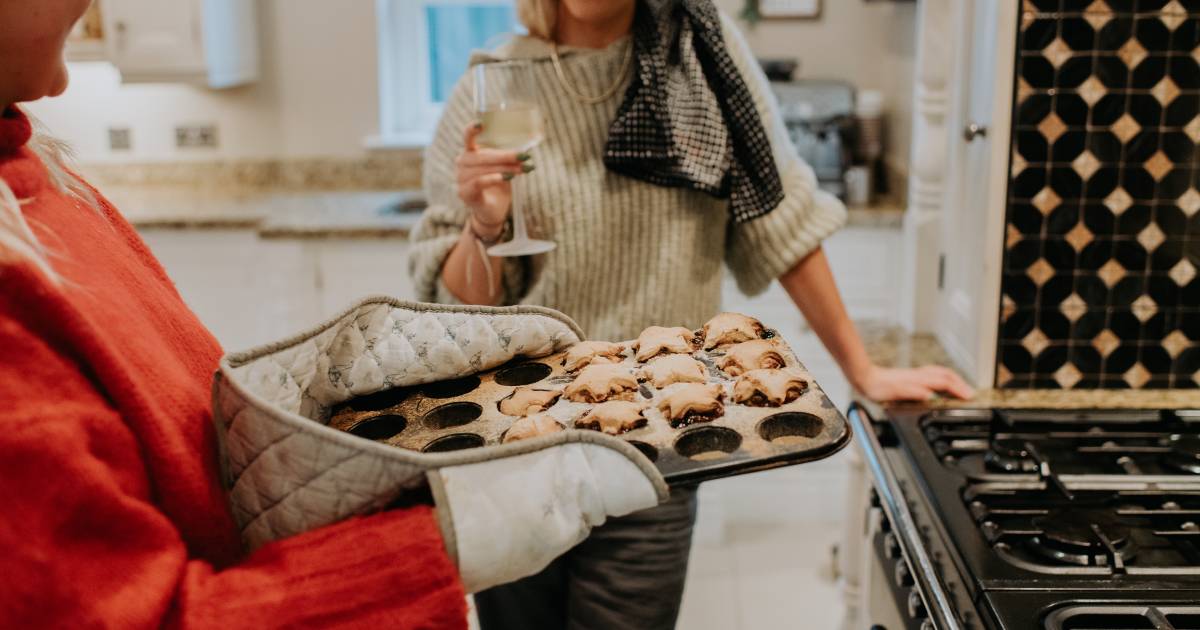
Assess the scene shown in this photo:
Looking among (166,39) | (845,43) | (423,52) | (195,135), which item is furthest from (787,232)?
(195,135)

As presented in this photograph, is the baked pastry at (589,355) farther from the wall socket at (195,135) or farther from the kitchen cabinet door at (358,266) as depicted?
the wall socket at (195,135)

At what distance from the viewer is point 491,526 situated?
75 cm

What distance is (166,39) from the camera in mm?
3221

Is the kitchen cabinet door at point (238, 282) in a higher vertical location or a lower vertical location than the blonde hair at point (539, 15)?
lower

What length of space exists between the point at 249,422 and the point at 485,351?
315 millimetres

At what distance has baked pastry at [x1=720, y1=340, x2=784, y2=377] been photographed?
1009 mm

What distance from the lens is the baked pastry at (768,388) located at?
931 millimetres

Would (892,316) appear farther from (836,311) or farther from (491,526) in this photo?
(491,526)

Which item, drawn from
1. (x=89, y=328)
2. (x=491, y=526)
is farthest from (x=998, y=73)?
(x=89, y=328)

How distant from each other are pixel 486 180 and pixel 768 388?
0.60 metres

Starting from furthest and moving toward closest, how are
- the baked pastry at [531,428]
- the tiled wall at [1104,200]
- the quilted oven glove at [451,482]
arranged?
the tiled wall at [1104,200], the baked pastry at [531,428], the quilted oven glove at [451,482]

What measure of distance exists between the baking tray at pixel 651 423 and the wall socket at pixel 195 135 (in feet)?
9.78

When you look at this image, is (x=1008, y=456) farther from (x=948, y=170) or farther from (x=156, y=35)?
(x=156, y=35)

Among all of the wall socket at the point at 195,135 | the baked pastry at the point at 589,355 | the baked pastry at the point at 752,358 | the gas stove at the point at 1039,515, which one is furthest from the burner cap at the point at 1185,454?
the wall socket at the point at 195,135
